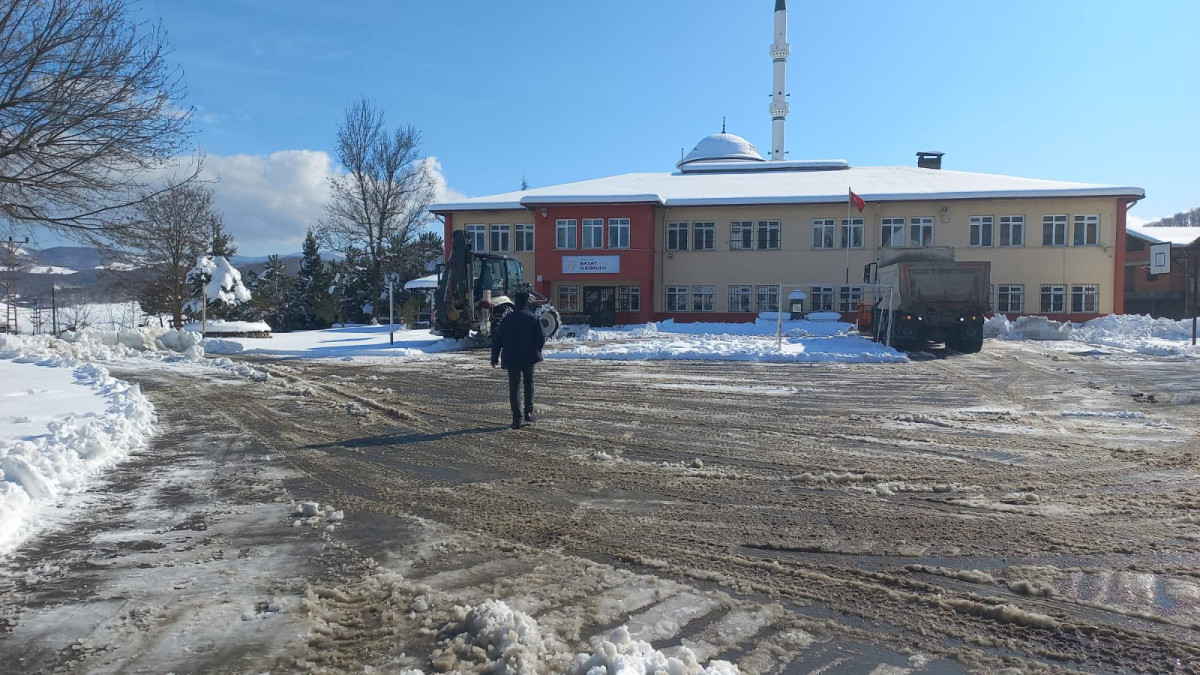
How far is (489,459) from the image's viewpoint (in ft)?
26.3

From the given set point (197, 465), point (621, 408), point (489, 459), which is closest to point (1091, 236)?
point (621, 408)

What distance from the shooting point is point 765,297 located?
4050cm

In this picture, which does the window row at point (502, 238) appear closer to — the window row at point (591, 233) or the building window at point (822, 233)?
the window row at point (591, 233)

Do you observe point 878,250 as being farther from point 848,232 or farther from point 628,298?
point 628,298

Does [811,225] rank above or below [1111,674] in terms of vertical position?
above

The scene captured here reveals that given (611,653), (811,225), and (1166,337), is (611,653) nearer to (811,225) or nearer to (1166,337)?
(1166,337)

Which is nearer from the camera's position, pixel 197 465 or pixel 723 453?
pixel 197 465

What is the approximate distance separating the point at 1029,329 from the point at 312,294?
39.7m

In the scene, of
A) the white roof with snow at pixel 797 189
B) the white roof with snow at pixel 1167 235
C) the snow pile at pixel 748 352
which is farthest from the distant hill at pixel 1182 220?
the snow pile at pixel 748 352

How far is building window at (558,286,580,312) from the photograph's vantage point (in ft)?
136

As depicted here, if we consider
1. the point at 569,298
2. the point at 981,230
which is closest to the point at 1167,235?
the point at 981,230

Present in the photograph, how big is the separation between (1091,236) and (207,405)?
41.9 meters

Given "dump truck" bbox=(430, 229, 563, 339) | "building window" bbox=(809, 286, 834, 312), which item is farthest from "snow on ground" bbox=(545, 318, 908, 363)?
"building window" bbox=(809, 286, 834, 312)

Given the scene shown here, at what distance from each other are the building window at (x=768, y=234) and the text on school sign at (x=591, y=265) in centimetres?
811
